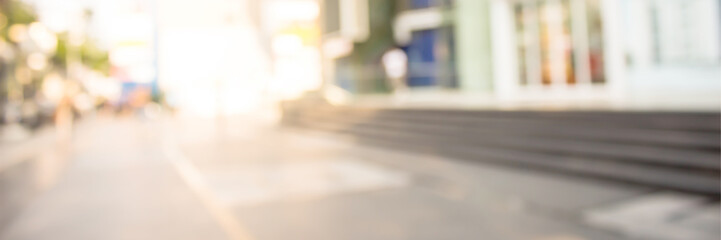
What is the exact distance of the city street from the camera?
15.3 ft

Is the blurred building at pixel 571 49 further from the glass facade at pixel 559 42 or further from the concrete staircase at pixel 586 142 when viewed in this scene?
the concrete staircase at pixel 586 142

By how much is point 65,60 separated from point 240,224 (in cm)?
4214

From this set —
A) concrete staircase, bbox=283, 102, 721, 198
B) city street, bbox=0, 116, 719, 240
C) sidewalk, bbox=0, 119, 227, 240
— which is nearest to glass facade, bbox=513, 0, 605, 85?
concrete staircase, bbox=283, 102, 721, 198

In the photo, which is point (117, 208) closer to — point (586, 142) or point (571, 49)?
point (586, 142)

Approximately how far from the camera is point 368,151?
35.1 feet

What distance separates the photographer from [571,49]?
1262 centimetres

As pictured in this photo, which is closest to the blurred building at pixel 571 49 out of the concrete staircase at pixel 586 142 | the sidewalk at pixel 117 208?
the concrete staircase at pixel 586 142

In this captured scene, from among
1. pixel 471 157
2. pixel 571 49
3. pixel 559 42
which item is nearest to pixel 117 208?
pixel 471 157

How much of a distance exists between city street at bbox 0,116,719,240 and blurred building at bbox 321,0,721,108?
9.69ft

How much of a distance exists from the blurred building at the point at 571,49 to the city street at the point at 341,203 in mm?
2954

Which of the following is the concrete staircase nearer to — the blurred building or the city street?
the city street

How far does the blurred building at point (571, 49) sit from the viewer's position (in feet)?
30.9

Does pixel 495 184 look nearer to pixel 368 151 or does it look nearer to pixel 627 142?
pixel 627 142

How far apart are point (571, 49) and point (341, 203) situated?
8828 mm
